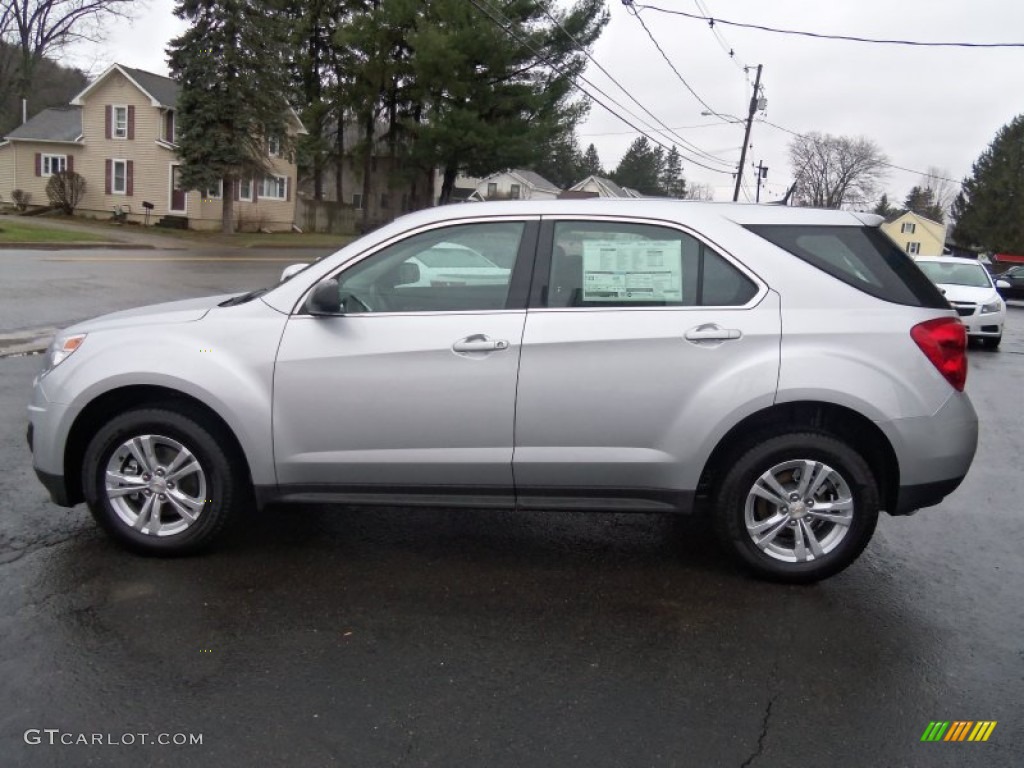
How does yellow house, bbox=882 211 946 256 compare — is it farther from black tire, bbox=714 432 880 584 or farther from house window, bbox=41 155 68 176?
black tire, bbox=714 432 880 584

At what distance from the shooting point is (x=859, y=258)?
425 centimetres

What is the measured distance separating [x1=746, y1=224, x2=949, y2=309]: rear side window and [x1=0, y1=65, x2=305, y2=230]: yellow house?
38.4 m

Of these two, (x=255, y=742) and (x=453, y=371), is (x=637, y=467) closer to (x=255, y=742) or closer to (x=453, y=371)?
(x=453, y=371)

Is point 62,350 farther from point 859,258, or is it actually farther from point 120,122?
point 120,122

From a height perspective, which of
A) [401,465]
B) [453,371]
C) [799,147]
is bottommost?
[401,465]

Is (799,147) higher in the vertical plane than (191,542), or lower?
higher

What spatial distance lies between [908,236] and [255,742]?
97.3 meters

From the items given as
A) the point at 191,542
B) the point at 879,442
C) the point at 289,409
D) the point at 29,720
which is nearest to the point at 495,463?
the point at 289,409

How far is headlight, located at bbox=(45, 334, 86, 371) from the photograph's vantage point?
14.0ft

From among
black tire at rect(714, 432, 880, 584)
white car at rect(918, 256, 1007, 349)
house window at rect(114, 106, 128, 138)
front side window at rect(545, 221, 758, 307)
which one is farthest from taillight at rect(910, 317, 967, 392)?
house window at rect(114, 106, 128, 138)

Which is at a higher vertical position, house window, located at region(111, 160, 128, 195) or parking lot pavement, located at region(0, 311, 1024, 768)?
house window, located at region(111, 160, 128, 195)

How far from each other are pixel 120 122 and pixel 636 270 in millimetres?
44825

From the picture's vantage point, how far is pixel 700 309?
4094 mm

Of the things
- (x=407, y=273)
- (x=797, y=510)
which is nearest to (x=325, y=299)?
(x=407, y=273)
